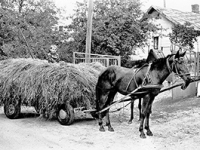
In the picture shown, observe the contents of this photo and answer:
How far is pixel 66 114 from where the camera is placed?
8.51 meters

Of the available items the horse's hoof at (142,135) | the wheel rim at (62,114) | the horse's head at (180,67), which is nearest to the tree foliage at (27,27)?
the wheel rim at (62,114)

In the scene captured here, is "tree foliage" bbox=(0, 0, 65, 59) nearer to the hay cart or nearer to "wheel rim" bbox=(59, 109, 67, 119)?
the hay cart

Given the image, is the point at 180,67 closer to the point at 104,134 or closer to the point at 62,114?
the point at 104,134

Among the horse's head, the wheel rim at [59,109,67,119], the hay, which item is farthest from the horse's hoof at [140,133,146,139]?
the wheel rim at [59,109,67,119]

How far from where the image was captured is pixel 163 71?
23.6 ft

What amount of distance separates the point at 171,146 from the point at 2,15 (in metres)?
13.2

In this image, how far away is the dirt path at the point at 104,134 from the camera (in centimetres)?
655

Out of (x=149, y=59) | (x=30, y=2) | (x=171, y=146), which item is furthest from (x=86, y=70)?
(x=30, y=2)

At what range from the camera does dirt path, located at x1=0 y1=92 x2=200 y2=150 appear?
6551 millimetres

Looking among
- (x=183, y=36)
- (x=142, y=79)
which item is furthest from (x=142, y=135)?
(x=183, y=36)

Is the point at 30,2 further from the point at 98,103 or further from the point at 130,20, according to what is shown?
the point at 98,103

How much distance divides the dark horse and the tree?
10032 mm

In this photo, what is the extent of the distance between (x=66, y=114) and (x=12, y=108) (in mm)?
2071

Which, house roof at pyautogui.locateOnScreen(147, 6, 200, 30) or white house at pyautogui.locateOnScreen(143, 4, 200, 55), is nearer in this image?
house roof at pyautogui.locateOnScreen(147, 6, 200, 30)
